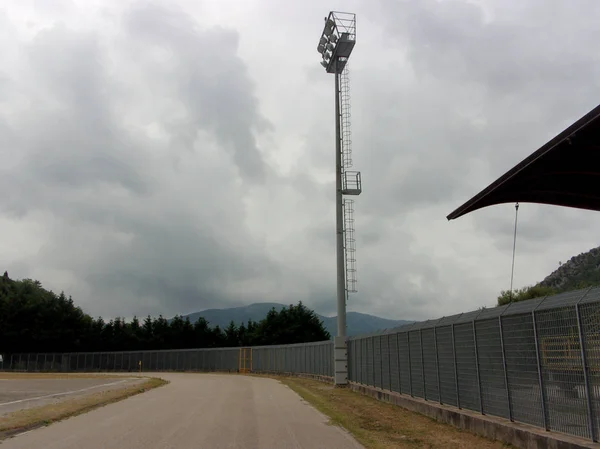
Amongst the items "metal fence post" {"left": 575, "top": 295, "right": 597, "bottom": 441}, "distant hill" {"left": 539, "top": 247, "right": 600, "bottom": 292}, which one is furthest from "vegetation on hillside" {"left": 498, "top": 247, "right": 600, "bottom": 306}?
"metal fence post" {"left": 575, "top": 295, "right": 597, "bottom": 441}

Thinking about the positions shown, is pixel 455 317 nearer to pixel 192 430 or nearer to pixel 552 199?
pixel 552 199

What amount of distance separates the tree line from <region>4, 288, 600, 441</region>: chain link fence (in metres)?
54.9

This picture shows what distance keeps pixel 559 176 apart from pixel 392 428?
7.24 meters

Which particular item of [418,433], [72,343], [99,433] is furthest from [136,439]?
[72,343]

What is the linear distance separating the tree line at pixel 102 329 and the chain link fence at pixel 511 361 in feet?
180

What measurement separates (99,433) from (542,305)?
9.88 meters

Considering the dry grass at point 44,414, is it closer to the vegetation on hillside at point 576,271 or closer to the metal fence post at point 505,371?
the metal fence post at point 505,371

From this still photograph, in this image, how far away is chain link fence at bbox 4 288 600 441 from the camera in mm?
8922

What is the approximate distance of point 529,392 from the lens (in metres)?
10.7

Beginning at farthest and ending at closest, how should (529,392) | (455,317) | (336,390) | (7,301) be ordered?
1. (7,301)
2. (336,390)
3. (455,317)
4. (529,392)

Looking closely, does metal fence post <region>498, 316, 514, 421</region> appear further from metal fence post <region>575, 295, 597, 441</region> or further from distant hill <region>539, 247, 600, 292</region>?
distant hill <region>539, 247, 600, 292</region>

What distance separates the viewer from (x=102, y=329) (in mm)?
80438

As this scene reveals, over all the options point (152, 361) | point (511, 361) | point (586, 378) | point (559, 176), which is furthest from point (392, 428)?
point (152, 361)

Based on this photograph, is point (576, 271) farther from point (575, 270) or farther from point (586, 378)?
point (586, 378)
